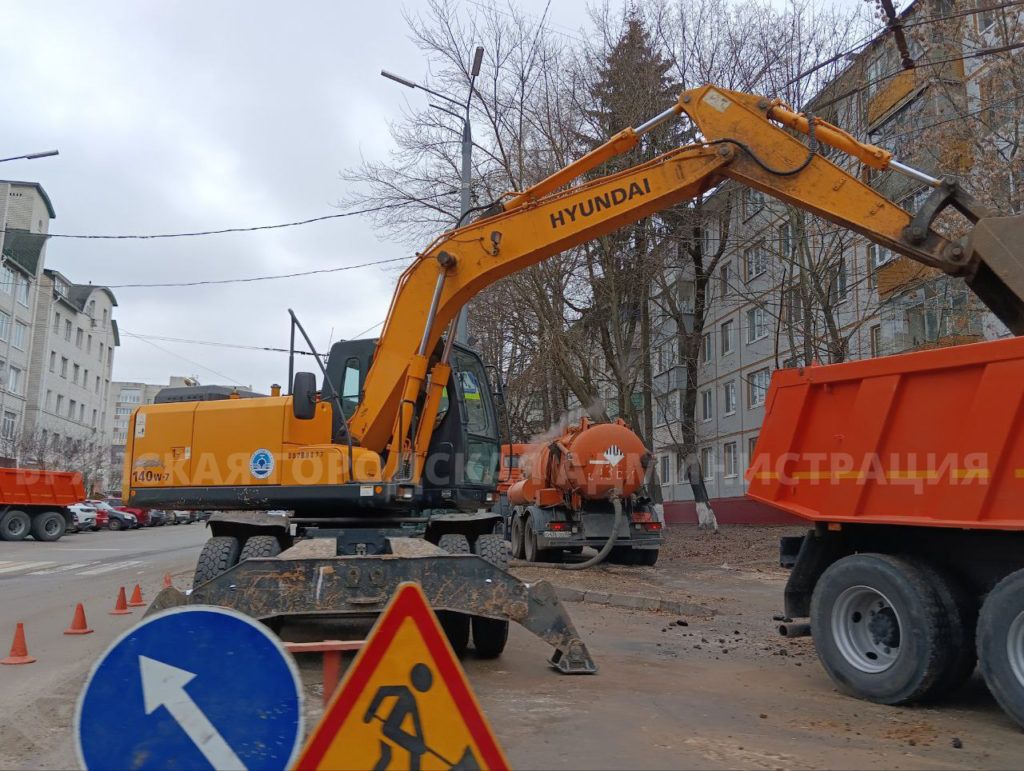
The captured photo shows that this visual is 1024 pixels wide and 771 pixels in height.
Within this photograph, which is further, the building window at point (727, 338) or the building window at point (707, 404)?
the building window at point (707, 404)

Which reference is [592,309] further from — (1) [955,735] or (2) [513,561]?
(1) [955,735]

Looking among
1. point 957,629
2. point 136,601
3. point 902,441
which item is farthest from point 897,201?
point 136,601

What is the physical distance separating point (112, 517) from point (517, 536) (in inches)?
1071

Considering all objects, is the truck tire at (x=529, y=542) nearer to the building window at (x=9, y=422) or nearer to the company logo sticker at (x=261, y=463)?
the company logo sticker at (x=261, y=463)

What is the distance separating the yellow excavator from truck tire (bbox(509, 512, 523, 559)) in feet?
31.9

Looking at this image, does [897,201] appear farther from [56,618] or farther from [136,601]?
[56,618]

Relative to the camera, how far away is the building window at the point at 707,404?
40281 millimetres

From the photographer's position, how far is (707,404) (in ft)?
134

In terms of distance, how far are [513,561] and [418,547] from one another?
11463 mm

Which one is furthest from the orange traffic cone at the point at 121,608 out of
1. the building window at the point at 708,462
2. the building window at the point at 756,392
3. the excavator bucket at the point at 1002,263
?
the building window at the point at 708,462

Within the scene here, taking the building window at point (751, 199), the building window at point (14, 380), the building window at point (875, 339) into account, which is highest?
the building window at point (751, 199)

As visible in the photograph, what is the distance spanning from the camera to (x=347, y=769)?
122 inches

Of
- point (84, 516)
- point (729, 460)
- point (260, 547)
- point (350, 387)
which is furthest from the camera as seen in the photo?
point (729, 460)

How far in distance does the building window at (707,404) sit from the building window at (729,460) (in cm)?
237
